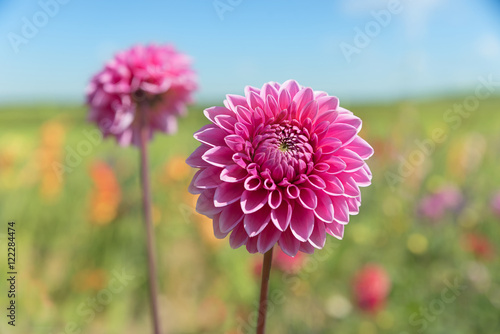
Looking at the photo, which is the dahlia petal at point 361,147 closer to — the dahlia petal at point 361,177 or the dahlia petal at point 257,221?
the dahlia petal at point 361,177

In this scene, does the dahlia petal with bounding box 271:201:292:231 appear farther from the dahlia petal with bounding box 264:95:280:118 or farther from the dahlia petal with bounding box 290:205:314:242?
the dahlia petal with bounding box 264:95:280:118

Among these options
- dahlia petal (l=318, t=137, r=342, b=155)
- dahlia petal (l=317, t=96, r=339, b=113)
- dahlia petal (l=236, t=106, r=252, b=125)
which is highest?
dahlia petal (l=317, t=96, r=339, b=113)

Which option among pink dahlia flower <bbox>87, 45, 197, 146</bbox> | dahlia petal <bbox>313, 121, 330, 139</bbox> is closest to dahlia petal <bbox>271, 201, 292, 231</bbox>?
dahlia petal <bbox>313, 121, 330, 139</bbox>

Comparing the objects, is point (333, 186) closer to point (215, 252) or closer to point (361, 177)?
point (361, 177)

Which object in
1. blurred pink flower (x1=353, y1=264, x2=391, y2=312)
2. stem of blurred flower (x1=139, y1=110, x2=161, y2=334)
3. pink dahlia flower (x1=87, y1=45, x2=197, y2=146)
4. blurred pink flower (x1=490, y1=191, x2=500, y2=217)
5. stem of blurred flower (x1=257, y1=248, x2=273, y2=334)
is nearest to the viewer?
stem of blurred flower (x1=257, y1=248, x2=273, y2=334)

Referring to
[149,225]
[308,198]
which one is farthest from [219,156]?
[149,225]

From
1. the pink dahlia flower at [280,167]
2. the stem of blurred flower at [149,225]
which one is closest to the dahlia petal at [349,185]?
the pink dahlia flower at [280,167]
